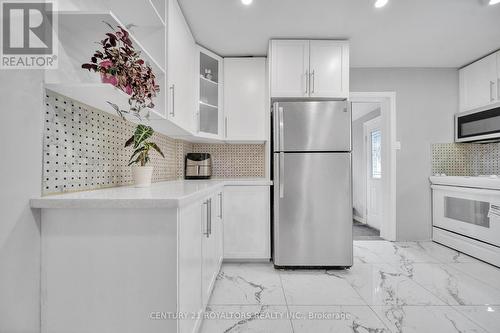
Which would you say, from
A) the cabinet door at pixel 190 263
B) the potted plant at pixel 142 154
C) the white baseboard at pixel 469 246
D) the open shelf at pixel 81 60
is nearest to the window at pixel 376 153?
the white baseboard at pixel 469 246

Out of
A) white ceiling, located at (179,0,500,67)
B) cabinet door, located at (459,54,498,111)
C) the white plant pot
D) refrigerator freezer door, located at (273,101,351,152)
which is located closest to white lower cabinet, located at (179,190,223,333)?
the white plant pot

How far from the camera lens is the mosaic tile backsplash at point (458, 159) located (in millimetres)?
3344

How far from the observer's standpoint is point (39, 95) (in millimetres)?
987

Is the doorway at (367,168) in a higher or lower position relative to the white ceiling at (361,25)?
lower

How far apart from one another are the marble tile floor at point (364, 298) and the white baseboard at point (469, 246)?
3.6 inches

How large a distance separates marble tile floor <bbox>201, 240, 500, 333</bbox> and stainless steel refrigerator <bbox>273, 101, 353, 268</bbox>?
0.21 m

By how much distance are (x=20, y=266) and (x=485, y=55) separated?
179 inches

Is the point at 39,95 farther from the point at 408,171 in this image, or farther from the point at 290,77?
the point at 408,171

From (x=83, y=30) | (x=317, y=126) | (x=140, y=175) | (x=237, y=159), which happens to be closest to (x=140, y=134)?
(x=140, y=175)

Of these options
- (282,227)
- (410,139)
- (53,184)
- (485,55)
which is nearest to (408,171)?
(410,139)

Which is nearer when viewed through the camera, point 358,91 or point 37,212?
point 37,212

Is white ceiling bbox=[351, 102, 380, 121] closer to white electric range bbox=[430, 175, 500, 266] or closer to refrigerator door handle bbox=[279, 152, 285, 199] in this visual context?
white electric range bbox=[430, 175, 500, 266]

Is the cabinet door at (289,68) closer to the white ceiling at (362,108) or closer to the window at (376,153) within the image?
the white ceiling at (362,108)

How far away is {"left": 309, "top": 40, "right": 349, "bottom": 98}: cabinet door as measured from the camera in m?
2.61
